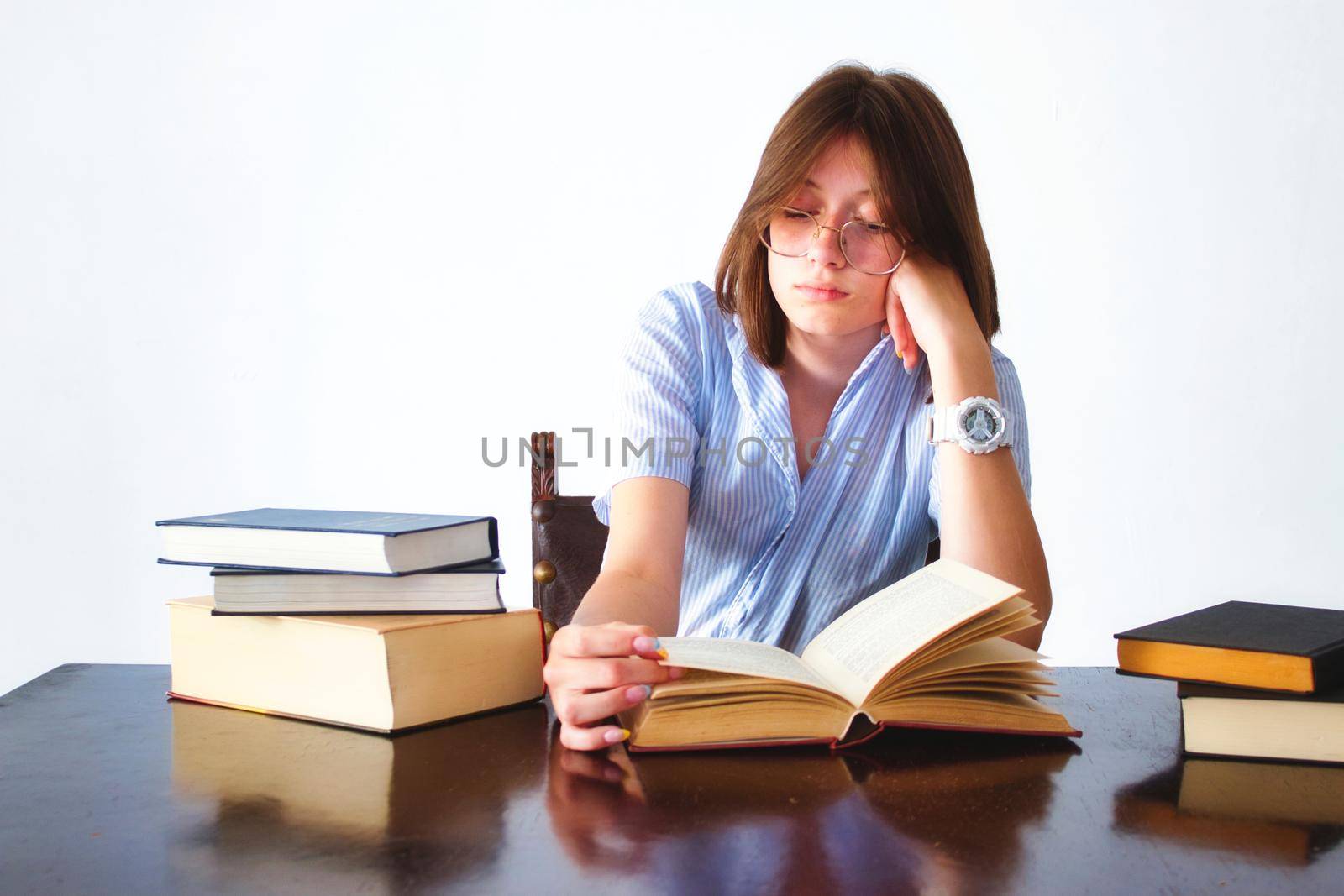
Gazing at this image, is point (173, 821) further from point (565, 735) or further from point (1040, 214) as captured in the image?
point (1040, 214)

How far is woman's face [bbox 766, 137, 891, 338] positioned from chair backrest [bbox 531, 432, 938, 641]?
371 mm

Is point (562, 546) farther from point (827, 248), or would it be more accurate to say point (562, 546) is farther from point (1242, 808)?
point (1242, 808)

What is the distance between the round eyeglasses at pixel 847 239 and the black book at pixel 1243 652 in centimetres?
63

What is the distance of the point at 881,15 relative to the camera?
2990 mm

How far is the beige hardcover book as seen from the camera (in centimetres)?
98

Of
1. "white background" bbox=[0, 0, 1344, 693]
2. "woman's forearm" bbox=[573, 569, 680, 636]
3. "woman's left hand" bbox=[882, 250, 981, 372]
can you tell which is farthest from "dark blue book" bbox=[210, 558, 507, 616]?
"white background" bbox=[0, 0, 1344, 693]

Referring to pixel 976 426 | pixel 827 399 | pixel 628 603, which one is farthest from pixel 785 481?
pixel 628 603

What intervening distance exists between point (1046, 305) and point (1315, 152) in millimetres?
713

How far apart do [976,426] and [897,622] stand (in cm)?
44

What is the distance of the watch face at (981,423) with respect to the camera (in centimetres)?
134

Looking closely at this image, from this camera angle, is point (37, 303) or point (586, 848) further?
point (37, 303)

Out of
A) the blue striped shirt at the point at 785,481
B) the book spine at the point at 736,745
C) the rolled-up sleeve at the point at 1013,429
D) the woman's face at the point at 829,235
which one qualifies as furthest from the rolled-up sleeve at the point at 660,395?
the book spine at the point at 736,745

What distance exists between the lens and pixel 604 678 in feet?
2.98

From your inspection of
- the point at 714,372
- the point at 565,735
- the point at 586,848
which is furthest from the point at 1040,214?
the point at 586,848
